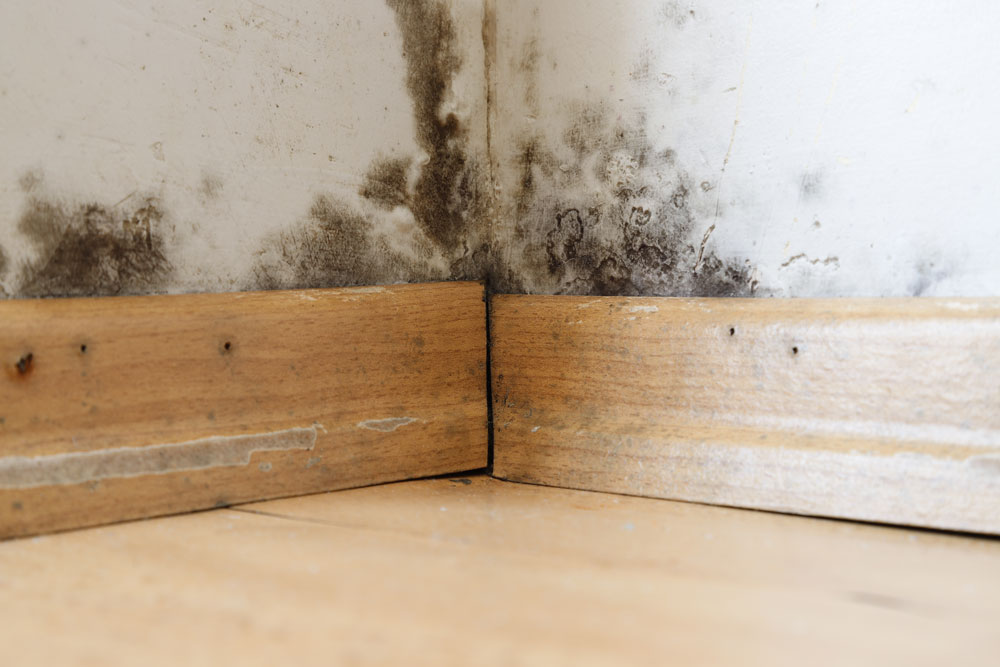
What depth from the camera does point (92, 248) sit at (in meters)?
0.81

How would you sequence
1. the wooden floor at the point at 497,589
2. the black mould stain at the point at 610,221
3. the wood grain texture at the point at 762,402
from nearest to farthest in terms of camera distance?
the wooden floor at the point at 497,589
the wood grain texture at the point at 762,402
the black mould stain at the point at 610,221

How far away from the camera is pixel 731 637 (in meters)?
0.54

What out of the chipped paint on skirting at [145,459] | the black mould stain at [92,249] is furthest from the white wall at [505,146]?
the chipped paint on skirting at [145,459]

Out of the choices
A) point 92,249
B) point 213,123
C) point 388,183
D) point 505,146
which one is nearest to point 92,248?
point 92,249


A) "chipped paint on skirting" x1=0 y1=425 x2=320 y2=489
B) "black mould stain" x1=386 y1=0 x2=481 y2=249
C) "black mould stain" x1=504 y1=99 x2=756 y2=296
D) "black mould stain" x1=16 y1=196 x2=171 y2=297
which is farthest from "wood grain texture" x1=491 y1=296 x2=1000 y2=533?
"black mould stain" x1=16 y1=196 x2=171 y2=297

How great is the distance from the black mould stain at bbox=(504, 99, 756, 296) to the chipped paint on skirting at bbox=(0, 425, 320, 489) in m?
0.35

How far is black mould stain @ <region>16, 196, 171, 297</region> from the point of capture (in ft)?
2.58

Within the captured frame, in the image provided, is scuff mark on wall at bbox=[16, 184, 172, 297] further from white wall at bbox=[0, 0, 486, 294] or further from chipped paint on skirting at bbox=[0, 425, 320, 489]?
chipped paint on skirting at bbox=[0, 425, 320, 489]

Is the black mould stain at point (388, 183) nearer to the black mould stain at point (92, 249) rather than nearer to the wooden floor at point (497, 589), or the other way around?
the black mould stain at point (92, 249)

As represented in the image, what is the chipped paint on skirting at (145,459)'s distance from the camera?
750mm

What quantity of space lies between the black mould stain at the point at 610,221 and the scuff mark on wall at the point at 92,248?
42 cm

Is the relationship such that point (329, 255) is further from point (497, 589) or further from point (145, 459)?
point (497, 589)

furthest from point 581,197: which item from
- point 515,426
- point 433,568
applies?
point 433,568

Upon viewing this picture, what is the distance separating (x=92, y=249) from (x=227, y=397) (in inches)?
8.0
